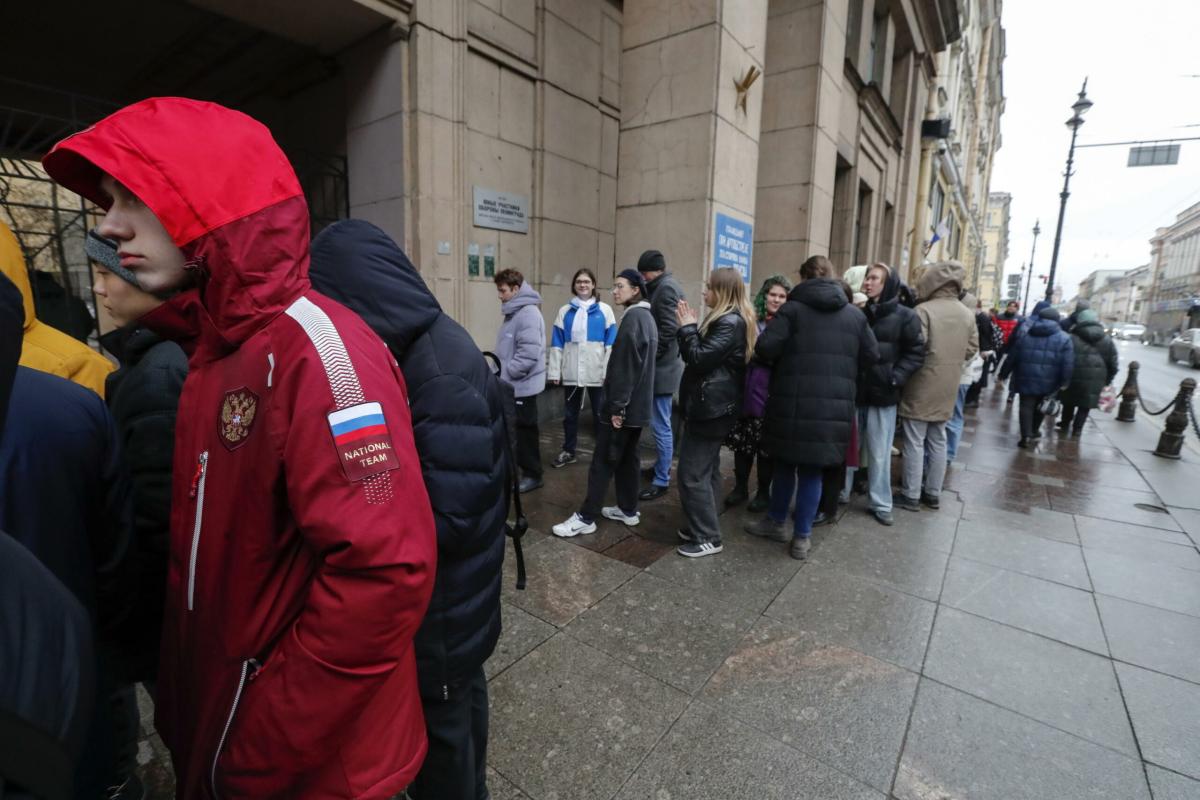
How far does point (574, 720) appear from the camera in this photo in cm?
254

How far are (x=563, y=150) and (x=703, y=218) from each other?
2.18 m

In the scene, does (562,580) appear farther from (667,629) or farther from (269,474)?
(269,474)

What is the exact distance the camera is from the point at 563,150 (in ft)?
25.5

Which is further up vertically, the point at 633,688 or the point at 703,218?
the point at 703,218

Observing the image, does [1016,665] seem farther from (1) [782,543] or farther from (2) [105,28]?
(2) [105,28]

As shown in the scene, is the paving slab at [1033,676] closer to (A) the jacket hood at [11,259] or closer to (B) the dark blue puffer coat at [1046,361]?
(A) the jacket hood at [11,259]

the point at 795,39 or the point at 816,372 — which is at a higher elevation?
the point at 795,39

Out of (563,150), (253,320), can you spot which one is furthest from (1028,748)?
(563,150)

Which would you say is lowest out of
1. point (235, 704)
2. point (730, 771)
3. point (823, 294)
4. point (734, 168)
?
point (730, 771)

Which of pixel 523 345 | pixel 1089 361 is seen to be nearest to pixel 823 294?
pixel 523 345

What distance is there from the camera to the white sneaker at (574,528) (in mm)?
4445

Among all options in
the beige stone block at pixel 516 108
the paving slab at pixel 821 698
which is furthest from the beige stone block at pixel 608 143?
the paving slab at pixel 821 698

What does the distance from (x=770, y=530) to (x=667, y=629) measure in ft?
5.33

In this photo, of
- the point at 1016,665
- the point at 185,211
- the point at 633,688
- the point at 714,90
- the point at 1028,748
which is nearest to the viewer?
the point at 185,211
